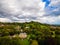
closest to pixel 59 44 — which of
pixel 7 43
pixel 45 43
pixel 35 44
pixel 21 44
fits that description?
pixel 45 43

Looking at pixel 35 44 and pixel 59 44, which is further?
pixel 35 44

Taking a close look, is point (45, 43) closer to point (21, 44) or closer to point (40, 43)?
point (40, 43)

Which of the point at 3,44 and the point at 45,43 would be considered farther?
the point at 45,43

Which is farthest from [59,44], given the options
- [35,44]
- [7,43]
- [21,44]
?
[7,43]

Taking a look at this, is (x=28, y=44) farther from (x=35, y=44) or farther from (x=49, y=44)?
(x=49, y=44)

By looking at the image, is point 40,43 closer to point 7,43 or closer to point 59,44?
point 59,44

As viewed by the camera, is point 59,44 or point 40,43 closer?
point 59,44

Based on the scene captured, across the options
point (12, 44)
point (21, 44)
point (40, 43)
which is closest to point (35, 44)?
point (40, 43)
